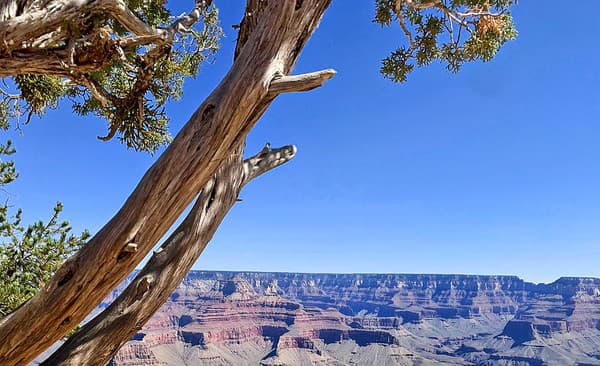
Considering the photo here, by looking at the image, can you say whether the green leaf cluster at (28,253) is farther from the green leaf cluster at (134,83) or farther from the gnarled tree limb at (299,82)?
the gnarled tree limb at (299,82)

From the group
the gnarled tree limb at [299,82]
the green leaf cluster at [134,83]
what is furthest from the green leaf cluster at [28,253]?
the gnarled tree limb at [299,82]

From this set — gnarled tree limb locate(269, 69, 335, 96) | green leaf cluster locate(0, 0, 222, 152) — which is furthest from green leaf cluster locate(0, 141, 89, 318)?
gnarled tree limb locate(269, 69, 335, 96)

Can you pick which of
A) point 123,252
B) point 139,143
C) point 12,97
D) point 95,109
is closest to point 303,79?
point 123,252

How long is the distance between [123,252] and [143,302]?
0.51 metres

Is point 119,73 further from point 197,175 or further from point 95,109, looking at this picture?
point 197,175

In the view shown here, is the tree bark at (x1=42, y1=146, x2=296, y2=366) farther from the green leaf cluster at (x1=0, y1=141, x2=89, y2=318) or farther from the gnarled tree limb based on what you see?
the green leaf cluster at (x1=0, y1=141, x2=89, y2=318)

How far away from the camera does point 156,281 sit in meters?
2.76

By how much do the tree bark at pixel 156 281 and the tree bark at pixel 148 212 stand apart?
188 millimetres

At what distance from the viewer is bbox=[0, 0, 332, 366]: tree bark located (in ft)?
7.80

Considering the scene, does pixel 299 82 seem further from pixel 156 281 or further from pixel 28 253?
pixel 28 253

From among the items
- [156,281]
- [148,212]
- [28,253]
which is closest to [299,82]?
[148,212]

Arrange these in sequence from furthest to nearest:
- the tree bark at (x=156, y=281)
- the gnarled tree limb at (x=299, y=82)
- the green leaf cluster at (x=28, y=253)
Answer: the green leaf cluster at (x=28, y=253) < the tree bark at (x=156, y=281) < the gnarled tree limb at (x=299, y=82)

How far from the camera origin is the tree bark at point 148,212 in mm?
2377

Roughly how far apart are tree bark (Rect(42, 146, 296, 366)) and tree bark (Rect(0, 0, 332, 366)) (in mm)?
188
